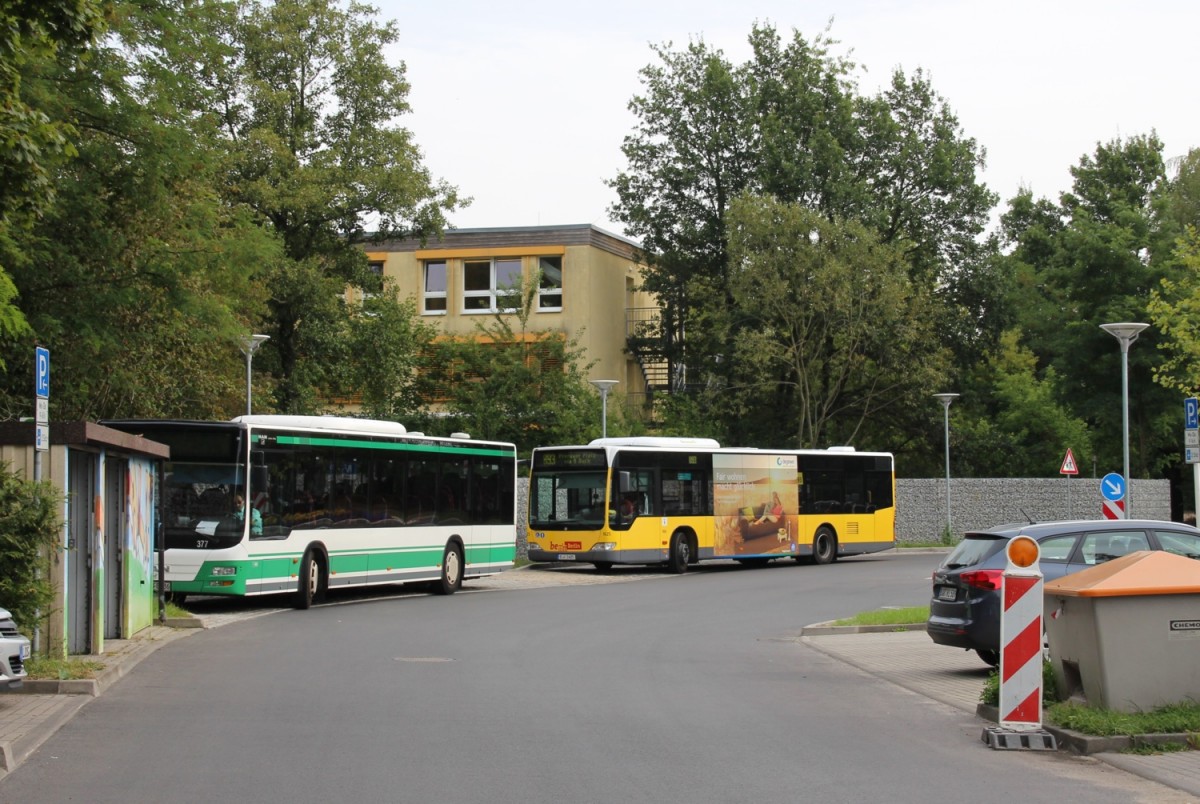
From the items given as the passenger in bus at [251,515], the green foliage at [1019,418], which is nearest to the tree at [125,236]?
the passenger in bus at [251,515]

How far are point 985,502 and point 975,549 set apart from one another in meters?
37.3

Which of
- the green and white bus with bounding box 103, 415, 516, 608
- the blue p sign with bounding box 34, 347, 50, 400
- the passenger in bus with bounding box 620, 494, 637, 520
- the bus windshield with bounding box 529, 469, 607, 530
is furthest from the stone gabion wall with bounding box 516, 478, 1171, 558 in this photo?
the blue p sign with bounding box 34, 347, 50, 400

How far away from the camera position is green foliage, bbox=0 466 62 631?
12.4 meters

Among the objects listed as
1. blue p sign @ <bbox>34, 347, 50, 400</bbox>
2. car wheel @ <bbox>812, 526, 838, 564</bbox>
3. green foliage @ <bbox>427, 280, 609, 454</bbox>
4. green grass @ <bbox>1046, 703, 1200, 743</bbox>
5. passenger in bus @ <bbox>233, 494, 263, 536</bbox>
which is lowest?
car wheel @ <bbox>812, 526, 838, 564</bbox>

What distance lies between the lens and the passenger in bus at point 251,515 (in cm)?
2188

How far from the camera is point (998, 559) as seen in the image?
47.3 feet

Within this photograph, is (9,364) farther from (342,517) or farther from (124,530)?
(124,530)

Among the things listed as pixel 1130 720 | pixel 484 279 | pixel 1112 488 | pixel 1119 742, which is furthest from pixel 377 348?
pixel 1119 742

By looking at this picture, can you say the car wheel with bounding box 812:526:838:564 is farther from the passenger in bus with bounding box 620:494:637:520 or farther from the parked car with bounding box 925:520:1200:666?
the parked car with bounding box 925:520:1200:666

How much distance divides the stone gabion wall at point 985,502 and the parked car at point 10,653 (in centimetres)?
4248

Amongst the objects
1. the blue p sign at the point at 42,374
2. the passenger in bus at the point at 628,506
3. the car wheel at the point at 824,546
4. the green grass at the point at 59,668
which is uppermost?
the blue p sign at the point at 42,374

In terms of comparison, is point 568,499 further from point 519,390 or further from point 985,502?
point 985,502

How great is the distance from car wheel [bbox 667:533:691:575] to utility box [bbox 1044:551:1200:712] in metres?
24.2

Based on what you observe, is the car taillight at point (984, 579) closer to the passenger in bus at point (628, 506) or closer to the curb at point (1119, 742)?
the curb at point (1119, 742)
